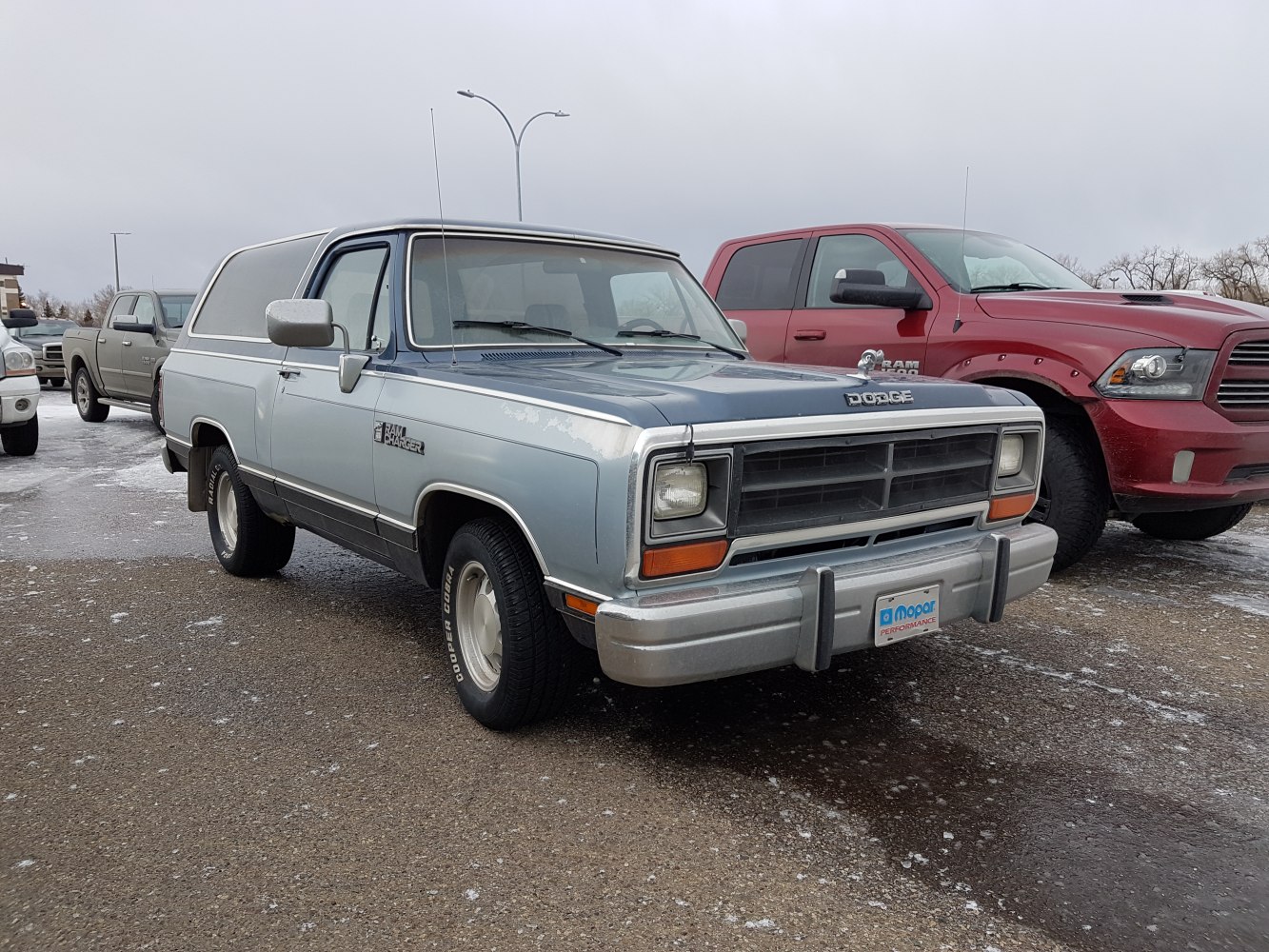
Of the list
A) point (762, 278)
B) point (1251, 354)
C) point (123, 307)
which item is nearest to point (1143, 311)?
point (1251, 354)

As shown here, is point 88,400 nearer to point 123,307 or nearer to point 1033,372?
point 123,307

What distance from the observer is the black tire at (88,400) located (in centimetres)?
1494

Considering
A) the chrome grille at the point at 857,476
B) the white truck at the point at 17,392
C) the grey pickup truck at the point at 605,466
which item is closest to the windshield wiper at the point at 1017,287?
the grey pickup truck at the point at 605,466

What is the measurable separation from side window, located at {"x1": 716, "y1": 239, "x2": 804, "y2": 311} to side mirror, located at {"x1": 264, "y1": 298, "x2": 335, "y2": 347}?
3804mm

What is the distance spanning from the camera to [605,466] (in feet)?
9.33

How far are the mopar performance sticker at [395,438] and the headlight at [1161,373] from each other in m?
3.60

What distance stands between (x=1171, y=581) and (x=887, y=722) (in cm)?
296

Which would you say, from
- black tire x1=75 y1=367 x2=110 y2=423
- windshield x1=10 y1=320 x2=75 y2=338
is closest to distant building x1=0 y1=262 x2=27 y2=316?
windshield x1=10 y1=320 x2=75 y2=338

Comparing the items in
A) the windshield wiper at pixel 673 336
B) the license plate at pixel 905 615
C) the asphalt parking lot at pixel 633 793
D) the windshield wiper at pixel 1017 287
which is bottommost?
the asphalt parking lot at pixel 633 793

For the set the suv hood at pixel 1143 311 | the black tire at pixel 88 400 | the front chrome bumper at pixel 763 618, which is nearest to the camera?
the front chrome bumper at pixel 763 618

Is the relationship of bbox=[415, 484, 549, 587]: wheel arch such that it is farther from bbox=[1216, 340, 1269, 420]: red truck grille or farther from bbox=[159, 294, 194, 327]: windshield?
bbox=[159, 294, 194, 327]: windshield

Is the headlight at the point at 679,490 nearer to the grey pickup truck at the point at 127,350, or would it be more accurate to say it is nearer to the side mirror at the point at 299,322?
the side mirror at the point at 299,322

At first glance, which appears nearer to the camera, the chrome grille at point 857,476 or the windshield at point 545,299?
the chrome grille at point 857,476

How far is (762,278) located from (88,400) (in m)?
11.9
